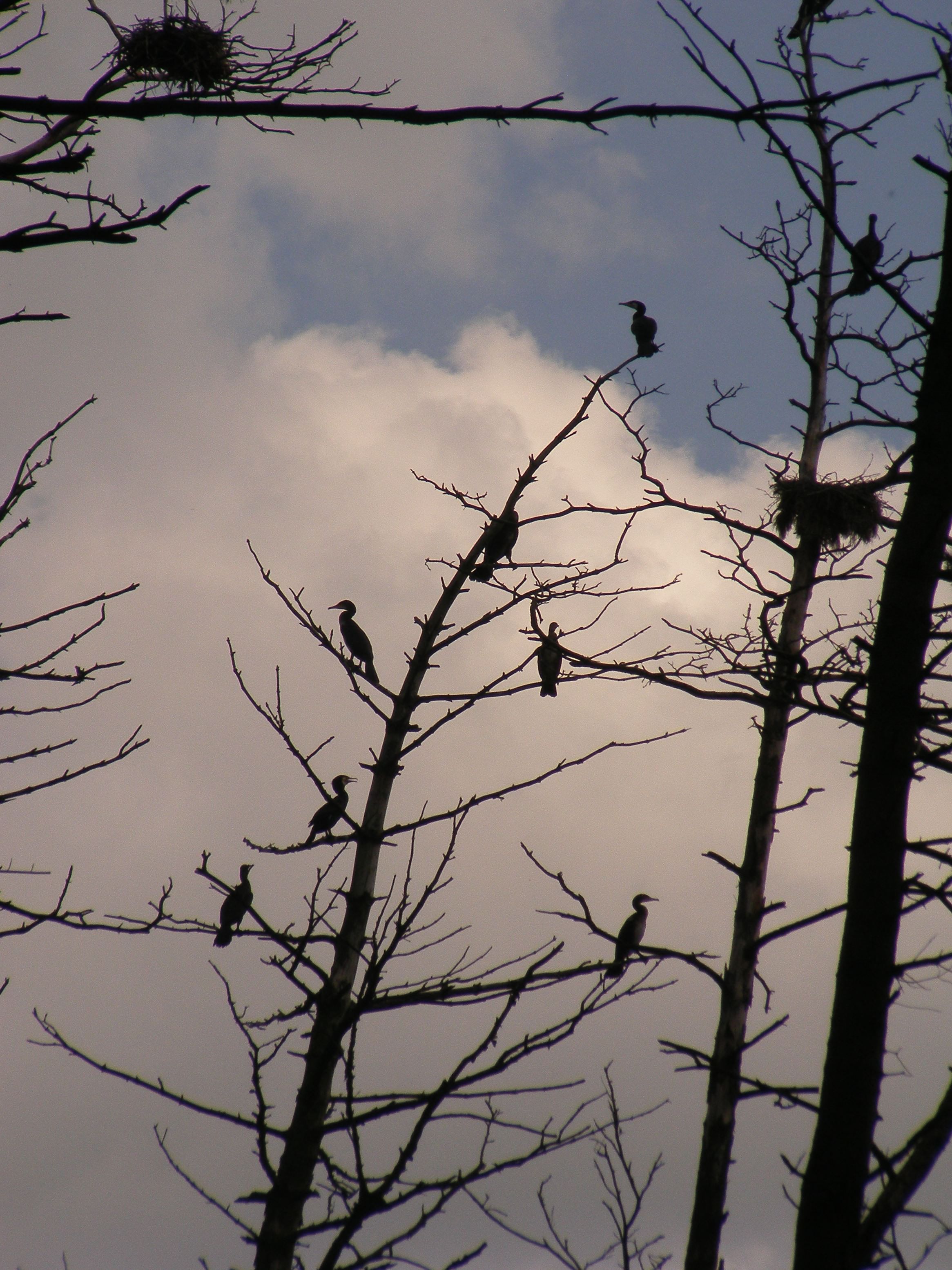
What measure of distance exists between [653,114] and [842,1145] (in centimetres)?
238

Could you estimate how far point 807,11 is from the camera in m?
4.66

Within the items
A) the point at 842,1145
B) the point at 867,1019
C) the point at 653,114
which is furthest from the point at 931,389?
→ the point at 842,1145

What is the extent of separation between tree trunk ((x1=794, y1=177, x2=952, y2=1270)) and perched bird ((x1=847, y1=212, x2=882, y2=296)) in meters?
0.25

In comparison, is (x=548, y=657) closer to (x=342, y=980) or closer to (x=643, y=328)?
(x=342, y=980)

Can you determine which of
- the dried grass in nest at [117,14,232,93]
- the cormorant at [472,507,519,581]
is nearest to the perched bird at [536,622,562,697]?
the cormorant at [472,507,519,581]

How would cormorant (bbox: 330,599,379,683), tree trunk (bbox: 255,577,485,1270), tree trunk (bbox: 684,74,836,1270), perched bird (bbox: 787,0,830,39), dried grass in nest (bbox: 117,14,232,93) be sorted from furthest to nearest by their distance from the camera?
cormorant (bbox: 330,599,379,683)
dried grass in nest (bbox: 117,14,232,93)
tree trunk (bbox: 684,74,836,1270)
tree trunk (bbox: 255,577,485,1270)
perched bird (bbox: 787,0,830,39)

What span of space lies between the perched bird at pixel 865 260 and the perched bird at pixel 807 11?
2.76 feet

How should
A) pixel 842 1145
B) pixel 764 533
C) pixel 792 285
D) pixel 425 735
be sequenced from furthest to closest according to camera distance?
pixel 792 285, pixel 764 533, pixel 425 735, pixel 842 1145

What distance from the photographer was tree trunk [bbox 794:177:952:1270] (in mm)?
2848

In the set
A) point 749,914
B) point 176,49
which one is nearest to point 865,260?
point 749,914

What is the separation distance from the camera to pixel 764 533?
347 inches

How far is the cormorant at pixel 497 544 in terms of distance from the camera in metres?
7.29

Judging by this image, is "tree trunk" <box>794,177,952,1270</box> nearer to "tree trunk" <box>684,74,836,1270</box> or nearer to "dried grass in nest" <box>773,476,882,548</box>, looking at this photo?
"tree trunk" <box>684,74,836,1270</box>

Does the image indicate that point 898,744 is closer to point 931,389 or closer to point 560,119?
point 931,389
